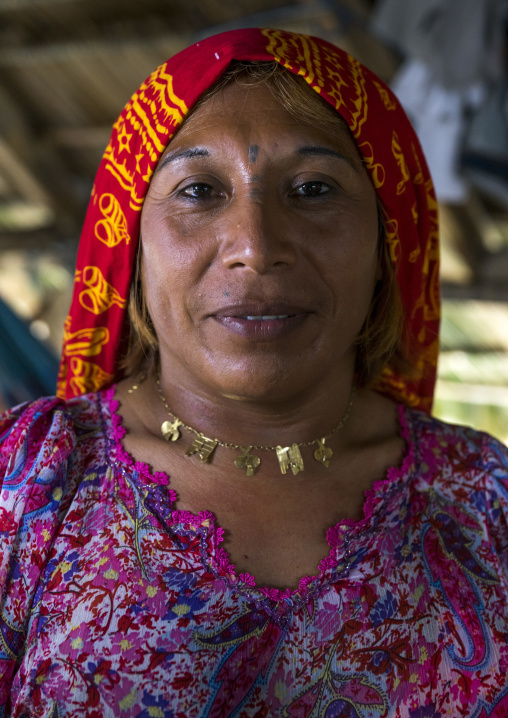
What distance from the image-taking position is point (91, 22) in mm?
4035

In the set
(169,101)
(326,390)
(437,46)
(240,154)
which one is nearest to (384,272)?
(326,390)

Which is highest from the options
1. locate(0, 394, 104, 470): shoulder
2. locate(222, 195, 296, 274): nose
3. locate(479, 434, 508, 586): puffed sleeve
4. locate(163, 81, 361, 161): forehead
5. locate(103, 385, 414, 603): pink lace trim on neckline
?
locate(163, 81, 361, 161): forehead

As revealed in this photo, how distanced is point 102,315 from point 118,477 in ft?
1.39

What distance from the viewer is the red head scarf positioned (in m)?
1.41

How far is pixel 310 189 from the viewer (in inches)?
55.1

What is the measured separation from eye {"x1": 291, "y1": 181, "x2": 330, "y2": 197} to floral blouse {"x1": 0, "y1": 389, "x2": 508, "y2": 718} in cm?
61

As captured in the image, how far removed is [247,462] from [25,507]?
447 millimetres

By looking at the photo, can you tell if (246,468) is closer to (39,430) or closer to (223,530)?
(223,530)

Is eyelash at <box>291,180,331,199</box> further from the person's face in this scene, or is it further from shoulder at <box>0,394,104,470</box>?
shoulder at <box>0,394,104,470</box>

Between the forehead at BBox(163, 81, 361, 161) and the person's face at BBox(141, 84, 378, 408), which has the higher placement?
the forehead at BBox(163, 81, 361, 161)

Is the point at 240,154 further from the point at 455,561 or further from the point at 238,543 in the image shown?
the point at 455,561

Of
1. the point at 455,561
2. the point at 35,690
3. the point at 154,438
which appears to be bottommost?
the point at 455,561

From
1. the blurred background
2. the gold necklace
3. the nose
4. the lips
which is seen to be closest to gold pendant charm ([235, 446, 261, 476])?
the gold necklace

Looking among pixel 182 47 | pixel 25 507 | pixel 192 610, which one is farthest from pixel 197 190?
pixel 182 47
